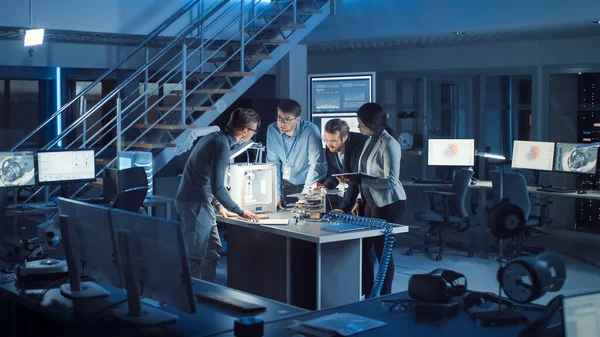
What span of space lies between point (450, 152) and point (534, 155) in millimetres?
987

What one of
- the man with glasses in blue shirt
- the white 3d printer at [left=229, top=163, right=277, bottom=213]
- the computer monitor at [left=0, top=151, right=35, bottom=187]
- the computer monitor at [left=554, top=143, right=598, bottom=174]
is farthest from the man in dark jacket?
the computer monitor at [left=554, top=143, right=598, bottom=174]

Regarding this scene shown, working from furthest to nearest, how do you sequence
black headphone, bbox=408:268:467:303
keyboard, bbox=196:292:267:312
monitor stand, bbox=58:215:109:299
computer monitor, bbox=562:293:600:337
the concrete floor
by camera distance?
the concrete floor
monitor stand, bbox=58:215:109:299
keyboard, bbox=196:292:267:312
black headphone, bbox=408:268:467:303
computer monitor, bbox=562:293:600:337

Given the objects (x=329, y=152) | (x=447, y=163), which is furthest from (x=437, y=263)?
(x=329, y=152)

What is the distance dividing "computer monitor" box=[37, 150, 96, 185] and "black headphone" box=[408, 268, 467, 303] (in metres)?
5.23

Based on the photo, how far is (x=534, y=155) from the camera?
9.06m

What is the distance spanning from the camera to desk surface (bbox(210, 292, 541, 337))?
2795mm

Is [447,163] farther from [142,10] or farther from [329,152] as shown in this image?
[142,10]

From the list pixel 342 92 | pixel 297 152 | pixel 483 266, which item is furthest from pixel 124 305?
pixel 342 92

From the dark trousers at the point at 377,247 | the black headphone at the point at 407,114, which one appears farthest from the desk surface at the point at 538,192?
the dark trousers at the point at 377,247

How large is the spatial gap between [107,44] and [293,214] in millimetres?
6465

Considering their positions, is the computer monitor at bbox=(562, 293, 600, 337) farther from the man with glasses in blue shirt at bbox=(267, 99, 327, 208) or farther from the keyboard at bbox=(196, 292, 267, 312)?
the man with glasses in blue shirt at bbox=(267, 99, 327, 208)

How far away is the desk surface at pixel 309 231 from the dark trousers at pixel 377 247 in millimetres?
334

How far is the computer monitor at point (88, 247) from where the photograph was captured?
3.16 metres

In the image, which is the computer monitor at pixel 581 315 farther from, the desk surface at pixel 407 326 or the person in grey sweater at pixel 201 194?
the person in grey sweater at pixel 201 194
